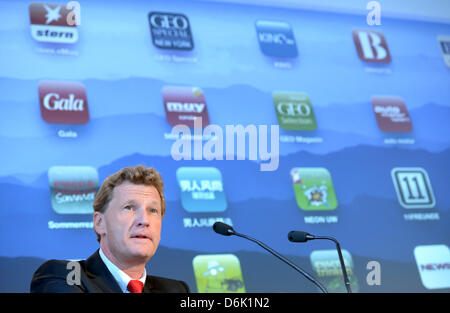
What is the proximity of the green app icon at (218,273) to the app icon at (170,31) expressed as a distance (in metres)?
1.31

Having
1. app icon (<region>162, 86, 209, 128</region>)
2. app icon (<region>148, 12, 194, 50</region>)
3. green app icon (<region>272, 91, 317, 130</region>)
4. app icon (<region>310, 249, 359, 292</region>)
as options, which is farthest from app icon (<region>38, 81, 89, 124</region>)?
app icon (<region>310, 249, 359, 292</region>)

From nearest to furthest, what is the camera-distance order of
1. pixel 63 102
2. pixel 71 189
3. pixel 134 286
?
pixel 134 286, pixel 71 189, pixel 63 102

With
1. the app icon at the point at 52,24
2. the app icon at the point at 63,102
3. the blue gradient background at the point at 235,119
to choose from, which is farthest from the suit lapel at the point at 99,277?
the app icon at the point at 52,24

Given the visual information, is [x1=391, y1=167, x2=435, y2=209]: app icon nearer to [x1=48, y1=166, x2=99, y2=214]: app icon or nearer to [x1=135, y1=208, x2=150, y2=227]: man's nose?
[x1=48, y1=166, x2=99, y2=214]: app icon

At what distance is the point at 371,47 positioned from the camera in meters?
4.12

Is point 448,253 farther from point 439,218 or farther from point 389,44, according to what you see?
point 389,44

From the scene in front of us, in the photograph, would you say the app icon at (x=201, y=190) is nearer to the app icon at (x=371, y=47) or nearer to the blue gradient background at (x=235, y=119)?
the blue gradient background at (x=235, y=119)

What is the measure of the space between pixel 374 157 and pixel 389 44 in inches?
35.2

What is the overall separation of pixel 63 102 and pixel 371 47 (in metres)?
2.16

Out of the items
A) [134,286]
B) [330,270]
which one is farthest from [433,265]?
[134,286]

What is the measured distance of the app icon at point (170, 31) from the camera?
3619mm

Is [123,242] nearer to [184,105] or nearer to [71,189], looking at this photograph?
[71,189]

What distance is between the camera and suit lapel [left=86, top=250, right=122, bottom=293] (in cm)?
193

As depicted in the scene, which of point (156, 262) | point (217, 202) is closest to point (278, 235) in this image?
point (217, 202)
